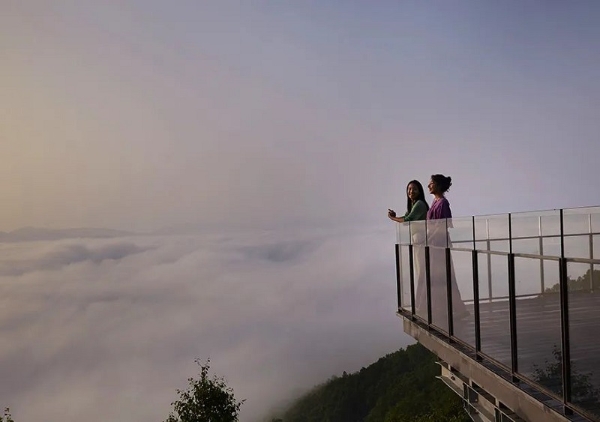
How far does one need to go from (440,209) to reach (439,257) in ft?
3.81

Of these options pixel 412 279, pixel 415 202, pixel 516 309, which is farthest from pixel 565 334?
pixel 415 202

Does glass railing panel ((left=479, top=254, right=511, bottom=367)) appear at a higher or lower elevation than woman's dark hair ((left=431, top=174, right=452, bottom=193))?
lower

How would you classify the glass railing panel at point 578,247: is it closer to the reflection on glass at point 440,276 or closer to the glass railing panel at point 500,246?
the glass railing panel at point 500,246

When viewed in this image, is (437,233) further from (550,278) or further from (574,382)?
(574,382)

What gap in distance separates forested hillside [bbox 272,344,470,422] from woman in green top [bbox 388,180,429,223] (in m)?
36.5

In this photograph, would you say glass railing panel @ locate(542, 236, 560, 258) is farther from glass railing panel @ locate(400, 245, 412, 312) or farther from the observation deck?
glass railing panel @ locate(400, 245, 412, 312)

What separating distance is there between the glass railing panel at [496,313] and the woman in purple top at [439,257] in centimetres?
73

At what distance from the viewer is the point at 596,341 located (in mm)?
4844

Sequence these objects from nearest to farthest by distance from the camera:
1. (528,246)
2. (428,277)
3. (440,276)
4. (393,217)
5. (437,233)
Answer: (528,246) → (440,276) → (437,233) → (428,277) → (393,217)

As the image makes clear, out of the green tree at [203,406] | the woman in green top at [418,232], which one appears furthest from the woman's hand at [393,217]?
the green tree at [203,406]

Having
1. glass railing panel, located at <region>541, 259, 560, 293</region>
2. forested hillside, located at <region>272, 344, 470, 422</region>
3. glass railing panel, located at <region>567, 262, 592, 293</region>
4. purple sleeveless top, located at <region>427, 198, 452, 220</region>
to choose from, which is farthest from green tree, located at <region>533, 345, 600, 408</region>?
forested hillside, located at <region>272, 344, 470, 422</region>

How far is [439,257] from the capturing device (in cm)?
874

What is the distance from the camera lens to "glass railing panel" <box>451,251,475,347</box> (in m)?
7.47

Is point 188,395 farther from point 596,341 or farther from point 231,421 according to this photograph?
point 596,341
